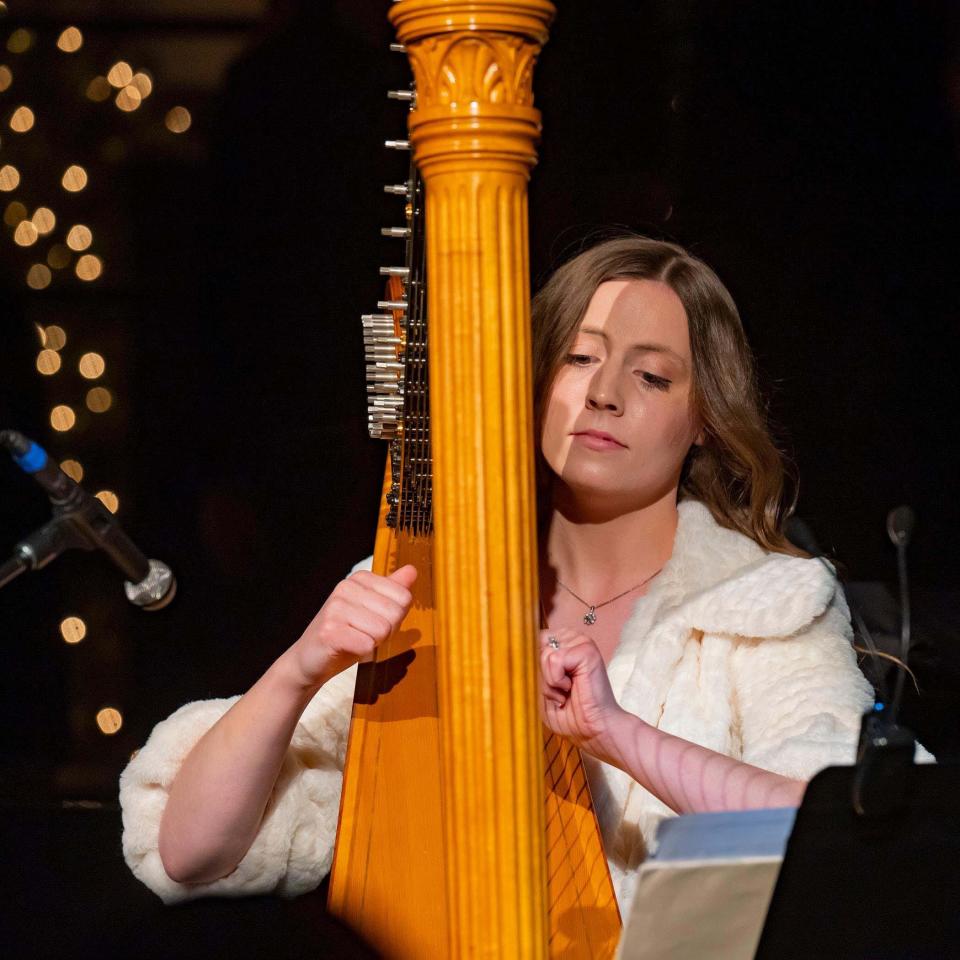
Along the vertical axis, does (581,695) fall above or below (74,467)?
below

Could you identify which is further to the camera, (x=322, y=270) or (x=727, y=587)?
(x=322, y=270)

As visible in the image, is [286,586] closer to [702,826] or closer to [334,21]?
[334,21]

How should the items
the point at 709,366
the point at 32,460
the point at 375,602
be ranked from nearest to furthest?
the point at 32,460 → the point at 375,602 → the point at 709,366

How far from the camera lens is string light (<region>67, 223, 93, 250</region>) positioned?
1804 mm

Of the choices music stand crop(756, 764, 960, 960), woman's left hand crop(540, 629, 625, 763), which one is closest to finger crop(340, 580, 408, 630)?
woman's left hand crop(540, 629, 625, 763)

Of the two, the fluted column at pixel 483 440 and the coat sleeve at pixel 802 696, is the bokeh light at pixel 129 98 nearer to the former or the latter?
the coat sleeve at pixel 802 696

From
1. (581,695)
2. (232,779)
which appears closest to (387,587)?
(581,695)

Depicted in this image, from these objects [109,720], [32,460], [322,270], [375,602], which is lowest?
[109,720]

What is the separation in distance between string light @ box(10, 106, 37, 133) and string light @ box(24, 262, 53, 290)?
0.19m

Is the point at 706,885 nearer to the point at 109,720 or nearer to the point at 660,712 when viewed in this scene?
the point at 660,712

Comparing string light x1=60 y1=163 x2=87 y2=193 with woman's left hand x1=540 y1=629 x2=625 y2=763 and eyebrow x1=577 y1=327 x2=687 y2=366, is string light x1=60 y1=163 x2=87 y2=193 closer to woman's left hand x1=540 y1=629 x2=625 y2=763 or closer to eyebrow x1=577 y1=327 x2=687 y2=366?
eyebrow x1=577 y1=327 x2=687 y2=366

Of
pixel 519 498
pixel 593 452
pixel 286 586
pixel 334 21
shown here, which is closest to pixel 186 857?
pixel 593 452

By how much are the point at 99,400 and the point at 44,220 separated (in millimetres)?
266

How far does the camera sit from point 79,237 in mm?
1809
